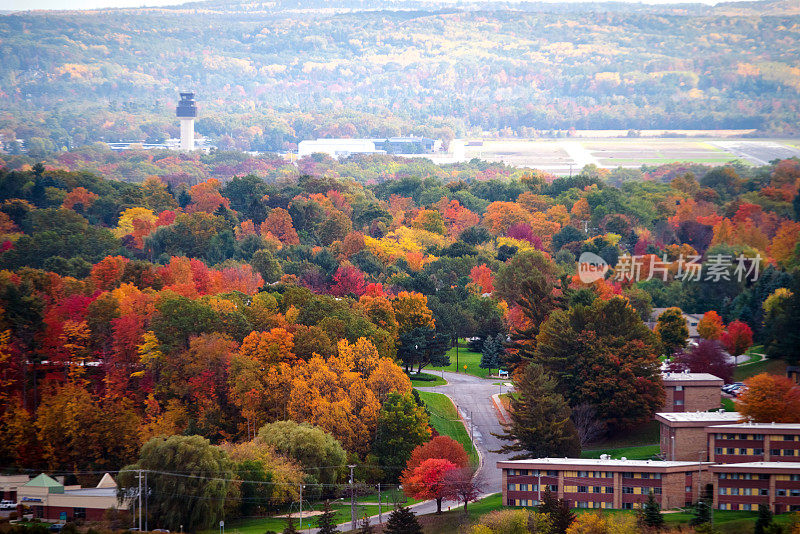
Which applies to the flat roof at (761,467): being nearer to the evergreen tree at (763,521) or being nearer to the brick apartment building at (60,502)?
the evergreen tree at (763,521)

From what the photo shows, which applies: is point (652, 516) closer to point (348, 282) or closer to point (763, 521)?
point (763, 521)

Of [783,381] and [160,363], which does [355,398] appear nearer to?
[160,363]

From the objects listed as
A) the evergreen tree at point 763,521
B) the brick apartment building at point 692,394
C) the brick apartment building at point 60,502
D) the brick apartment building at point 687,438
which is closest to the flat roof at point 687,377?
the brick apartment building at point 692,394

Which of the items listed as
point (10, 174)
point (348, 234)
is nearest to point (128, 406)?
point (348, 234)

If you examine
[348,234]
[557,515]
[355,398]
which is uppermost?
[348,234]

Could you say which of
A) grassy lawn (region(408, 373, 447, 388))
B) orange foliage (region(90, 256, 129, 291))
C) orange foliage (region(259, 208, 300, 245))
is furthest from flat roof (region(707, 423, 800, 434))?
orange foliage (region(259, 208, 300, 245))

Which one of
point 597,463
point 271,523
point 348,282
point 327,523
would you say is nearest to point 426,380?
point 348,282
